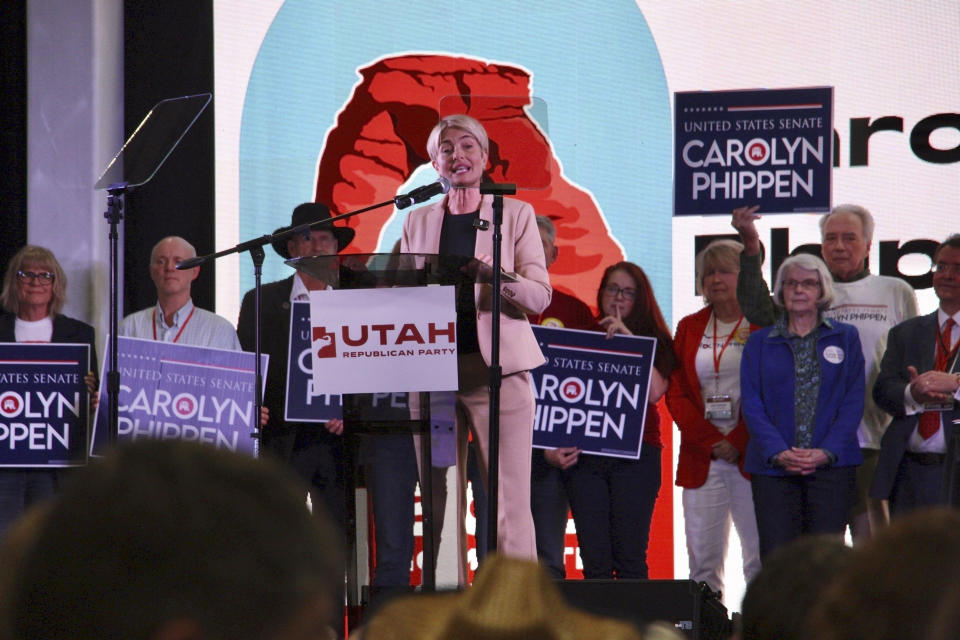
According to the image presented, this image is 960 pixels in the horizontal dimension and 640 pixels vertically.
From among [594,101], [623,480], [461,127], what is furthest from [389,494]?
[594,101]

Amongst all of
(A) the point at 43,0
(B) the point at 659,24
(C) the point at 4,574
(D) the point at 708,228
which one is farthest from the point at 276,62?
(C) the point at 4,574

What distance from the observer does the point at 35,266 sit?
5.92 meters

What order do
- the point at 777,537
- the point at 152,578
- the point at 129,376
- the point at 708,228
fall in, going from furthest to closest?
the point at 708,228 → the point at 129,376 → the point at 777,537 → the point at 152,578

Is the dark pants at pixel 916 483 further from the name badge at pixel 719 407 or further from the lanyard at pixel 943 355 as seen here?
the name badge at pixel 719 407

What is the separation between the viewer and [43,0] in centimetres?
752

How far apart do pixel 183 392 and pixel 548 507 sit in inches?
69.1

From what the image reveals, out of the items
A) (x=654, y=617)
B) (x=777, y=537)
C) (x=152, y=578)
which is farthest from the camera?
(x=777, y=537)

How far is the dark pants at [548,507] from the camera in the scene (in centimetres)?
551

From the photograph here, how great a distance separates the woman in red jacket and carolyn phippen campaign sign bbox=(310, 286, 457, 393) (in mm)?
1876

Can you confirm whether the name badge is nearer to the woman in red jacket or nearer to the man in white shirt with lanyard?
the woman in red jacket

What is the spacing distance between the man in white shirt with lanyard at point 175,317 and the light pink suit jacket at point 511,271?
Answer: 5.16 ft

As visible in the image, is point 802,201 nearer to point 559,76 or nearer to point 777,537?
point 777,537

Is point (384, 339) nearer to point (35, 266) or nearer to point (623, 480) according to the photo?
point (623, 480)

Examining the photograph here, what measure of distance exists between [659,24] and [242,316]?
299 cm
